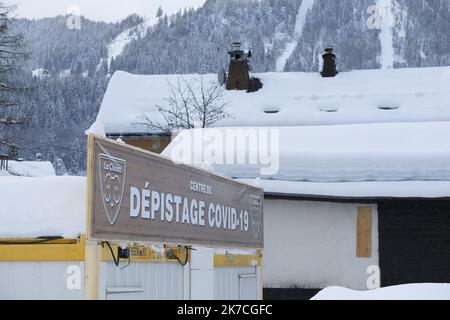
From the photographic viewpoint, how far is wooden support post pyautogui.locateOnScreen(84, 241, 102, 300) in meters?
5.62

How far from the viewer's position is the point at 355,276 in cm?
1430

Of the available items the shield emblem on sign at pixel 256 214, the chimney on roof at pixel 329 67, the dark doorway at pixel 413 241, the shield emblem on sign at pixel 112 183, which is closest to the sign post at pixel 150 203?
the shield emblem on sign at pixel 112 183

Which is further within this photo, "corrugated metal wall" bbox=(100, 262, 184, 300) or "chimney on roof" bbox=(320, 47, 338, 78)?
"chimney on roof" bbox=(320, 47, 338, 78)

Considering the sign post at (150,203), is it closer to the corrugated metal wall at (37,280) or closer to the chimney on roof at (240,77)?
the corrugated metal wall at (37,280)

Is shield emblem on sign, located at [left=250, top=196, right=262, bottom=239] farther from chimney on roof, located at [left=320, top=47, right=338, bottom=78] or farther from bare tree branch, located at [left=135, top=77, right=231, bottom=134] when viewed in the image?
chimney on roof, located at [left=320, top=47, right=338, bottom=78]

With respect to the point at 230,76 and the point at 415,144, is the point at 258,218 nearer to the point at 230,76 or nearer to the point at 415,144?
the point at 415,144

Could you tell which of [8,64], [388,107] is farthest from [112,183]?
[8,64]

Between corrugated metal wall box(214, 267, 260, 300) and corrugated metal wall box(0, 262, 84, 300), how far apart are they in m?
2.61

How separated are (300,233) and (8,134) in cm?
2563

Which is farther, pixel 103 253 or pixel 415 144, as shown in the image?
pixel 415 144

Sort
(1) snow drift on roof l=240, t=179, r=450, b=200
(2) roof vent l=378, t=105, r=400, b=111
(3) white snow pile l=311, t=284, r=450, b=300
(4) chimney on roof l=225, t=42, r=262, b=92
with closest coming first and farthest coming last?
(3) white snow pile l=311, t=284, r=450, b=300 → (1) snow drift on roof l=240, t=179, r=450, b=200 → (2) roof vent l=378, t=105, r=400, b=111 → (4) chimney on roof l=225, t=42, r=262, b=92

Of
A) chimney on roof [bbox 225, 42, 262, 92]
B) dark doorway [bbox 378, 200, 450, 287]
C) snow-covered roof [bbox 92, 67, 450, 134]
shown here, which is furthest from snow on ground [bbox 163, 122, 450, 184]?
chimney on roof [bbox 225, 42, 262, 92]

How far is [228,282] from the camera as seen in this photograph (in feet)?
28.3

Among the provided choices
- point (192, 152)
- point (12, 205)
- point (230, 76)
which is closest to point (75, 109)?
point (230, 76)
